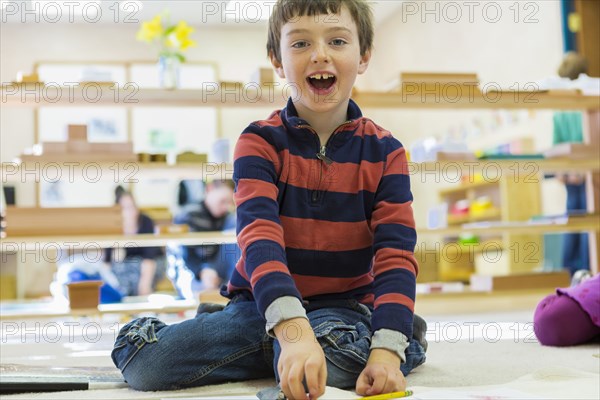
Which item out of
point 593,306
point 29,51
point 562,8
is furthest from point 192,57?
point 593,306

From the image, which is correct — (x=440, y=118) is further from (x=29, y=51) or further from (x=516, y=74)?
(x=29, y=51)

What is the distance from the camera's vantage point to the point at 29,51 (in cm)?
671

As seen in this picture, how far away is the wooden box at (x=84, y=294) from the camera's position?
9.09ft

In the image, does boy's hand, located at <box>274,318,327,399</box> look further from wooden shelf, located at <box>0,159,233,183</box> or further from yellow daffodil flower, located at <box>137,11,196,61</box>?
yellow daffodil flower, located at <box>137,11,196,61</box>

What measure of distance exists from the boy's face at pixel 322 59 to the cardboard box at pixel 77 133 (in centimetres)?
184

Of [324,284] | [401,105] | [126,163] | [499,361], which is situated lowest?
[499,361]

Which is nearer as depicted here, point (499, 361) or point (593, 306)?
point (499, 361)

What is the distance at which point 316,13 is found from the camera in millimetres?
1168

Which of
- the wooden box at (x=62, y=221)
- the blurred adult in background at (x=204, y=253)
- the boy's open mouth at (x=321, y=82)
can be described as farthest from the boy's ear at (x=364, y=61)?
the blurred adult in background at (x=204, y=253)

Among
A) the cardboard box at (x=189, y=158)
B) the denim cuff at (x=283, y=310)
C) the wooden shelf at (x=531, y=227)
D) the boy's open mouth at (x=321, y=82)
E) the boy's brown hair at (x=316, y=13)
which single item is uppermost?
the boy's brown hair at (x=316, y=13)

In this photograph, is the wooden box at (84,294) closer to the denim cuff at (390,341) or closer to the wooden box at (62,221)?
the wooden box at (62,221)

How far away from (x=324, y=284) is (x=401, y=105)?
80.5 inches

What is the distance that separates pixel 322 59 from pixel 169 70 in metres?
2.06

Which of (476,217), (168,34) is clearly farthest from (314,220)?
(476,217)
